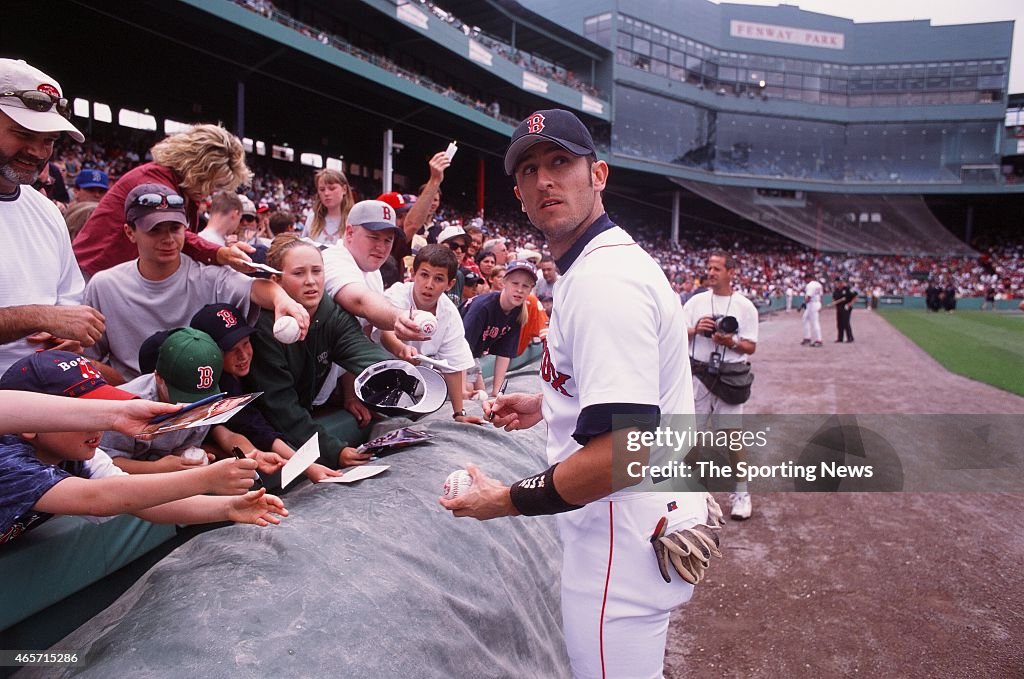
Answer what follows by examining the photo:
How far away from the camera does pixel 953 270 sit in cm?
4203

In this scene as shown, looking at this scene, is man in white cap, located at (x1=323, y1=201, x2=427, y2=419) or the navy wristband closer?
the navy wristband

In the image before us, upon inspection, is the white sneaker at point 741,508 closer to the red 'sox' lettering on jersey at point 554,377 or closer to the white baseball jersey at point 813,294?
the red 'sox' lettering on jersey at point 554,377

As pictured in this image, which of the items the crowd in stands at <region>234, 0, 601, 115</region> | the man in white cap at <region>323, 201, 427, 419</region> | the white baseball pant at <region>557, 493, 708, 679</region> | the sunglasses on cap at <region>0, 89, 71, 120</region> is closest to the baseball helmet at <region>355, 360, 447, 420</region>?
the man in white cap at <region>323, 201, 427, 419</region>

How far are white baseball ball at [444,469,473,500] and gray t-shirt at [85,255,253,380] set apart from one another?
1669 millimetres

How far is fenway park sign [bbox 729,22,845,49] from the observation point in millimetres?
45094

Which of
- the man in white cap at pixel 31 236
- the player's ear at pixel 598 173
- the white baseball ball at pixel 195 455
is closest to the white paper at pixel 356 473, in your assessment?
the white baseball ball at pixel 195 455

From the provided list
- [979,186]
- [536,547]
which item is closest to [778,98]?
[979,186]

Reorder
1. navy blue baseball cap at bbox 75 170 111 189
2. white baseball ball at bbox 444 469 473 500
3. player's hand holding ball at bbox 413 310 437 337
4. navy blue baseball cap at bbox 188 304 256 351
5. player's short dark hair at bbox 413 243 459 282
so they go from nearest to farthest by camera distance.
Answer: white baseball ball at bbox 444 469 473 500
navy blue baseball cap at bbox 188 304 256 351
player's hand holding ball at bbox 413 310 437 337
player's short dark hair at bbox 413 243 459 282
navy blue baseball cap at bbox 75 170 111 189

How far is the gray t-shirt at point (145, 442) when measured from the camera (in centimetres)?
238

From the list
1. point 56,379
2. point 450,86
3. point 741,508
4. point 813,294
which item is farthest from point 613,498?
point 450,86

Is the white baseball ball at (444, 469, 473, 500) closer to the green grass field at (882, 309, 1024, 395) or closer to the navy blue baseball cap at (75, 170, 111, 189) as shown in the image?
the navy blue baseball cap at (75, 170, 111, 189)

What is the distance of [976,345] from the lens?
1586 centimetres

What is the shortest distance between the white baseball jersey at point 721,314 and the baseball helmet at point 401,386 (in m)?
2.98

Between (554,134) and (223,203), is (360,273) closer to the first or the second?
(223,203)
